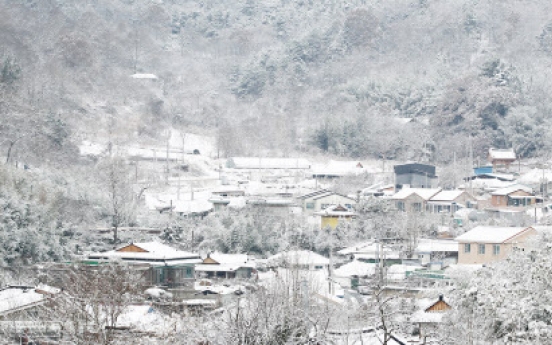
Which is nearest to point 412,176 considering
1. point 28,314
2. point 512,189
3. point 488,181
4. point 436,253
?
point 488,181

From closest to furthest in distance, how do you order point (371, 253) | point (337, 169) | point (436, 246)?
point (371, 253) < point (436, 246) < point (337, 169)

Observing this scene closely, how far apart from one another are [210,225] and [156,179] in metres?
10.4

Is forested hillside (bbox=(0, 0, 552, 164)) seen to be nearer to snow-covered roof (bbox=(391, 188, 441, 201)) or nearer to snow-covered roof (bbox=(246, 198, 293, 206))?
snow-covered roof (bbox=(246, 198, 293, 206))

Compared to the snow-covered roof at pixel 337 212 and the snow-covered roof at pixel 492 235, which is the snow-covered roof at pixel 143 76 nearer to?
the snow-covered roof at pixel 337 212

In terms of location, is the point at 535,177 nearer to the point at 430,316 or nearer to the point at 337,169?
the point at 337,169

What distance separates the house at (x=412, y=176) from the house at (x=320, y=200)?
16.6 feet

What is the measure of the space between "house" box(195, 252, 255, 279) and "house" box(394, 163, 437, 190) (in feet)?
48.6

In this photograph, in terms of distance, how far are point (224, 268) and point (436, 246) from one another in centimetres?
598

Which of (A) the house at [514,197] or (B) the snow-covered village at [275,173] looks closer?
(B) the snow-covered village at [275,173]

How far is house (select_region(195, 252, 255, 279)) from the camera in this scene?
25.8 metres

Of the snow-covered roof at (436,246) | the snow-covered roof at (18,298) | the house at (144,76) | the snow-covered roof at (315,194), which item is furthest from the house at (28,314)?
the house at (144,76)

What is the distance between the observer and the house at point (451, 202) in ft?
119

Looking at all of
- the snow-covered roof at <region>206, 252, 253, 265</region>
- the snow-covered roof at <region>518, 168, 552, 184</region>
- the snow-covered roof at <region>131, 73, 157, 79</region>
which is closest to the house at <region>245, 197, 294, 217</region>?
the snow-covered roof at <region>206, 252, 253, 265</region>

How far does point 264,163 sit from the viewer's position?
154 ft
